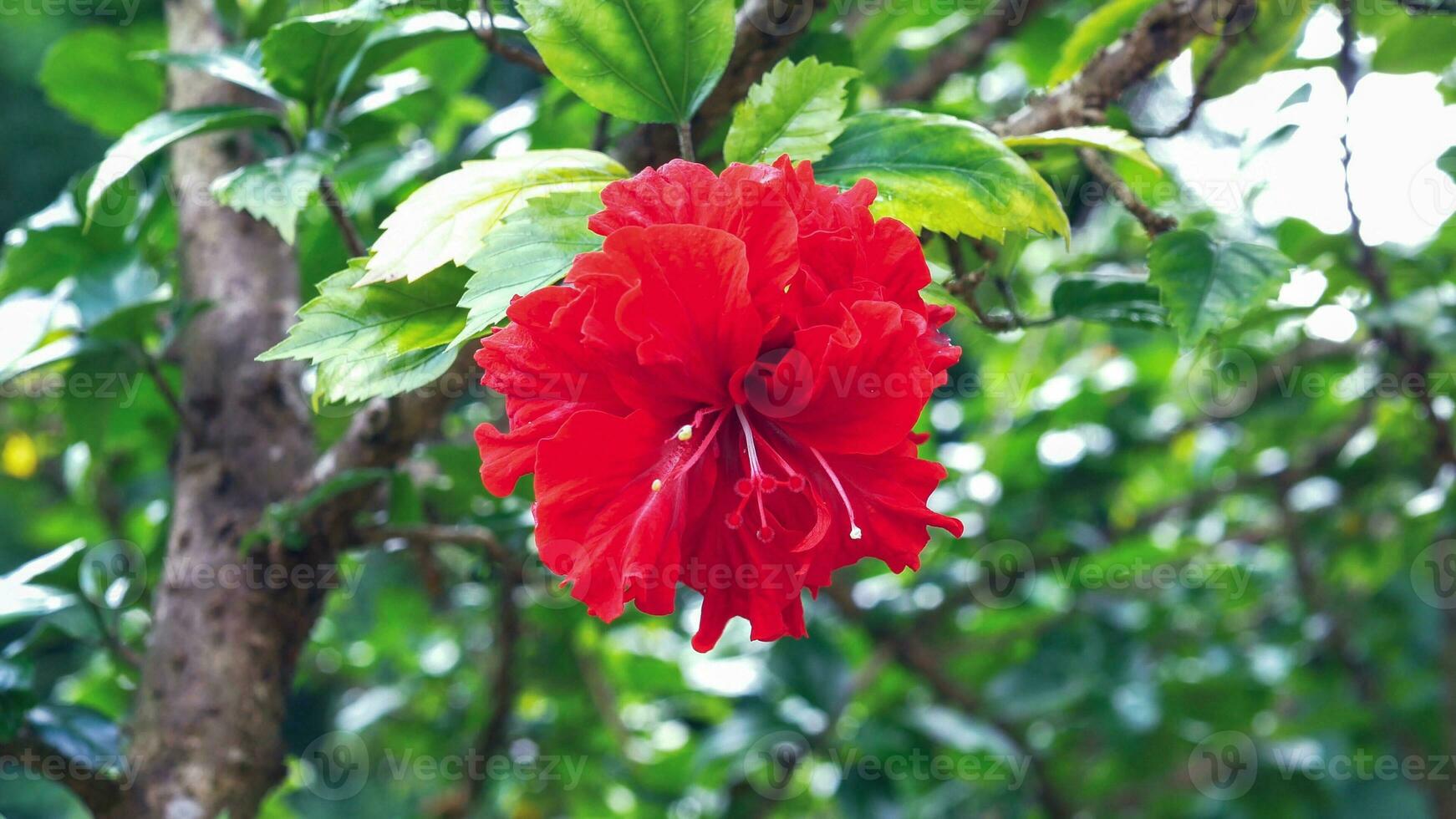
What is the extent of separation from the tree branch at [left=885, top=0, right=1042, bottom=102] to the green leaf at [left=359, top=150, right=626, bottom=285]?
973 millimetres

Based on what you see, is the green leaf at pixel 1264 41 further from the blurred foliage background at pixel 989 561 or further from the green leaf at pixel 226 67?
the green leaf at pixel 226 67

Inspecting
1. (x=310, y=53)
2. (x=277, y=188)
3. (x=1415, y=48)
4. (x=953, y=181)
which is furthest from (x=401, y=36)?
(x=1415, y=48)

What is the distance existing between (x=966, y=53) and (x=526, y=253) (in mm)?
1227

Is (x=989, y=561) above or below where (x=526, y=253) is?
below

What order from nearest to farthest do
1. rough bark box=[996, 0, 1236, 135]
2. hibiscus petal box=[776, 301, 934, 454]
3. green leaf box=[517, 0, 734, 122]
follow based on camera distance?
1. hibiscus petal box=[776, 301, 934, 454]
2. green leaf box=[517, 0, 734, 122]
3. rough bark box=[996, 0, 1236, 135]

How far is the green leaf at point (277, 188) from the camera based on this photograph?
1.01m

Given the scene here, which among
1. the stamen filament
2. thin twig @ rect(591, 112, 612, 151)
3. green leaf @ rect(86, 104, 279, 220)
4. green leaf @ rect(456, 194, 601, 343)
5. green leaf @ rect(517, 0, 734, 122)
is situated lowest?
the stamen filament

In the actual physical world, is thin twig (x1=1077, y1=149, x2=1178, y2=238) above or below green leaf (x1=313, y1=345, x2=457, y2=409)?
below

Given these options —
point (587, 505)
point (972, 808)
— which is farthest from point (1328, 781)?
point (587, 505)

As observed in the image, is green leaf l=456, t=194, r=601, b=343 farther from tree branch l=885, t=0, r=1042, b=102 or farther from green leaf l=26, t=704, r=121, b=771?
tree branch l=885, t=0, r=1042, b=102

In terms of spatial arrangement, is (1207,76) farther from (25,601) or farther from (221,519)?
(25,601)

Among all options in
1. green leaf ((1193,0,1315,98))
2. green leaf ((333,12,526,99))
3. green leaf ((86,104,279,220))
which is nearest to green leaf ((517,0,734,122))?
green leaf ((333,12,526,99))

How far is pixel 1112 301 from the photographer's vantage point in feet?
3.83

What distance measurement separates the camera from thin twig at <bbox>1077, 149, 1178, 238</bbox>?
1.04 meters
